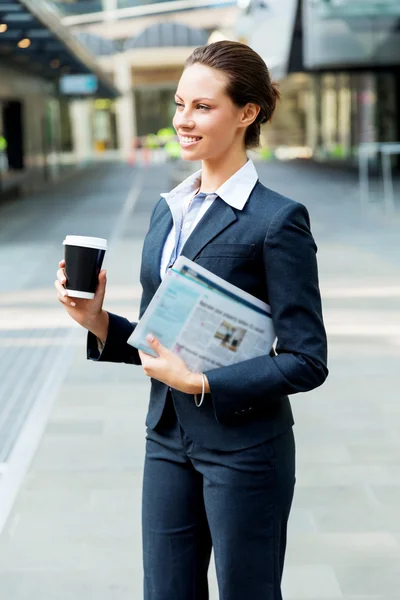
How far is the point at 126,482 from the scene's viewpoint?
496 centimetres

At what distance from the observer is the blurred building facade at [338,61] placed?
2570 cm

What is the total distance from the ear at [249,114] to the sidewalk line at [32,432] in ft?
9.14

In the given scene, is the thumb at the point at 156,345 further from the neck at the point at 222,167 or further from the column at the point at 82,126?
the column at the point at 82,126

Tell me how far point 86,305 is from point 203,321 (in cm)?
37

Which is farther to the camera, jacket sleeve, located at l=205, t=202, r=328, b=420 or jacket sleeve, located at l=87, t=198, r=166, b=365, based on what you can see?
jacket sleeve, located at l=87, t=198, r=166, b=365

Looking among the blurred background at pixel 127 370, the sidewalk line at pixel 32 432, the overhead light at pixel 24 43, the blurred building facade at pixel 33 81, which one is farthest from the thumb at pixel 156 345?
the overhead light at pixel 24 43

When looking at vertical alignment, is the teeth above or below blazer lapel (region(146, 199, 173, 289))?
above

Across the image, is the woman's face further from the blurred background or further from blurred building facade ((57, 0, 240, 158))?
blurred building facade ((57, 0, 240, 158))

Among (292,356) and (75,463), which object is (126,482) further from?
(292,356)

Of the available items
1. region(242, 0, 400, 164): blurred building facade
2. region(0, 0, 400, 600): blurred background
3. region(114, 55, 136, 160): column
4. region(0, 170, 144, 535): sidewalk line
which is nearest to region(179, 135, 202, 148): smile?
region(0, 0, 400, 600): blurred background

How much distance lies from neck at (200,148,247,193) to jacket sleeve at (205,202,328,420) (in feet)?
0.59

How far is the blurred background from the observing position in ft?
13.5

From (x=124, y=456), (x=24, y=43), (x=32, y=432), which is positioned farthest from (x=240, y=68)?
(x=24, y=43)

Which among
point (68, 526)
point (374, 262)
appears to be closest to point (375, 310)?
point (374, 262)
